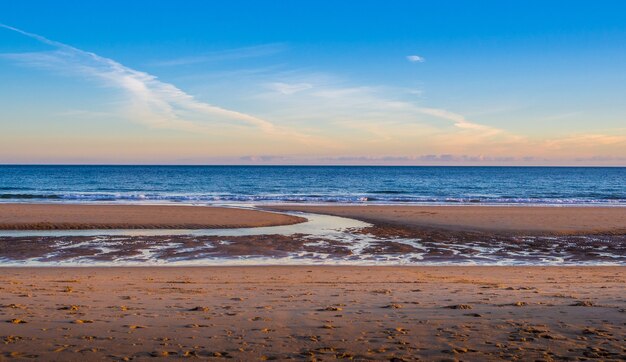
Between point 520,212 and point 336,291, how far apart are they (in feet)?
92.1

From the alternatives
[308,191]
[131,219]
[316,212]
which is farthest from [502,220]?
[308,191]

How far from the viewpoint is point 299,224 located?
27.7m

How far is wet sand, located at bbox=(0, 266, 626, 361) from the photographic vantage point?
6.73 meters

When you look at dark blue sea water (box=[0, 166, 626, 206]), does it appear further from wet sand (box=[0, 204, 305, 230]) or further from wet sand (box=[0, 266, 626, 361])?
wet sand (box=[0, 266, 626, 361])

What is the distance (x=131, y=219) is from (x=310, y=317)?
860 inches

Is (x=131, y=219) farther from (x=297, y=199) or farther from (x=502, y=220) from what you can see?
(x=297, y=199)

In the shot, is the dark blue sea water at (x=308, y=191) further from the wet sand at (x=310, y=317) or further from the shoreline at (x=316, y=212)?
the wet sand at (x=310, y=317)

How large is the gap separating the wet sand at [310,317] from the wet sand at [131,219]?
1238 centimetres

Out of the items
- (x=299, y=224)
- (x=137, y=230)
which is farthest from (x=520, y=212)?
(x=137, y=230)

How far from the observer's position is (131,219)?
1105 inches

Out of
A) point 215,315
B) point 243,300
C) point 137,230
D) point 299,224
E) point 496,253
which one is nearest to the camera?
point 215,315

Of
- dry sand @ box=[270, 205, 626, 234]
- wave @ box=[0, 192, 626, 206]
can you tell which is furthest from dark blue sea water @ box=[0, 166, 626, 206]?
dry sand @ box=[270, 205, 626, 234]

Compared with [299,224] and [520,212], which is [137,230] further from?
[520,212]

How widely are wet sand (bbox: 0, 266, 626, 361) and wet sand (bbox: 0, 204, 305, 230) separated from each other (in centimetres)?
1238
